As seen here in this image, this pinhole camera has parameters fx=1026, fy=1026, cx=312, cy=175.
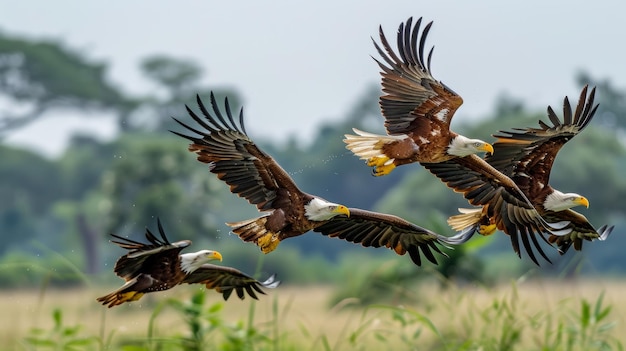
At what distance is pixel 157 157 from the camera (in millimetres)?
30938

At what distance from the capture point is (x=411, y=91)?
3.10 metres

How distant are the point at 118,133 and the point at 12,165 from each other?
534 centimetres

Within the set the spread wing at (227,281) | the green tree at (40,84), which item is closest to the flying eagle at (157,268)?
the spread wing at (227,281)

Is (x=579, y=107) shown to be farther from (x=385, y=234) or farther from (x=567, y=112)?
(x=385, y=234)

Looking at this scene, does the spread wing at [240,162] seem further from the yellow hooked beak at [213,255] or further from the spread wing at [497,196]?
the spread wing at [497,196]

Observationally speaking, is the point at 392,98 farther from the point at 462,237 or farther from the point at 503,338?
the point at 503,338

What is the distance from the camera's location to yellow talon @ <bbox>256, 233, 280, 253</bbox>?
2.77 meters

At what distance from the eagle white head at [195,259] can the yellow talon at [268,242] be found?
0.42 ft

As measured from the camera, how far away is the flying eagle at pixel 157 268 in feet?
8.54

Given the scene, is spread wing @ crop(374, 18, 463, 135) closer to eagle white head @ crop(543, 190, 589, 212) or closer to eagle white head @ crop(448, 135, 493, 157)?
eagle white head @ crop(448, 135, 493, 157)

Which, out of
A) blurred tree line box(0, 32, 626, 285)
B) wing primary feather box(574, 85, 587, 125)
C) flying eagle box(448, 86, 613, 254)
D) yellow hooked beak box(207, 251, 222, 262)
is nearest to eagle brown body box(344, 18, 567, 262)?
flying eagle box(448, 86, 613, 254)

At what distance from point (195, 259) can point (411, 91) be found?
2.71 ft

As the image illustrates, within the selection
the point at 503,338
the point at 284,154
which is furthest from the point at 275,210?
the point at 284,154

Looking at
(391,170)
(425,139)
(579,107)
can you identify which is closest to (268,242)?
(391,170)
